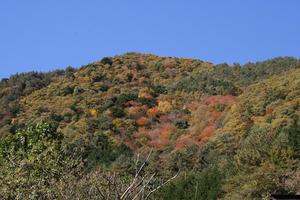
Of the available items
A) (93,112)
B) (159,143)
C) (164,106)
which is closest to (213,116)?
(159,143)

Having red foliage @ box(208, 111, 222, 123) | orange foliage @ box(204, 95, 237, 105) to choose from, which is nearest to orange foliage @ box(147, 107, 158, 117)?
orange foliage @ box(204, 95, 237, 105)

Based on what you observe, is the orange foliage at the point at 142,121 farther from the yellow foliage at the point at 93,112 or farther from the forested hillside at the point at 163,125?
the yellow foliage at the point at 93,112

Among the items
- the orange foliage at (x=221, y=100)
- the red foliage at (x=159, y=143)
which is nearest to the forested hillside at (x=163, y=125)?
the red foliage at (x=159, y=143)

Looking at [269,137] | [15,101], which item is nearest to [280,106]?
[269,137]

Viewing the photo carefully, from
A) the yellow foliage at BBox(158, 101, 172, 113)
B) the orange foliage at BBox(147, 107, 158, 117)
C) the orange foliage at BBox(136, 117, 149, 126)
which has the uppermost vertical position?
the yellow foliage at BBox(158, 101, 172, 113)

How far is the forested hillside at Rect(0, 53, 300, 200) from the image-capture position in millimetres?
36469

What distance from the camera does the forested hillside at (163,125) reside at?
36.5 metres

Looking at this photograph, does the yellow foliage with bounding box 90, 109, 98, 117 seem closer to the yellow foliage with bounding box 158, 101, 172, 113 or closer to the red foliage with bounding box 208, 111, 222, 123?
the yellow foliage with bounding box 158, 101, 172, 113

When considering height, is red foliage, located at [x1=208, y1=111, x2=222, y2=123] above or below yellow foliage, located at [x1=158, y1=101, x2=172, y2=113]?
below

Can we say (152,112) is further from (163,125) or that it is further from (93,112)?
(93,112)

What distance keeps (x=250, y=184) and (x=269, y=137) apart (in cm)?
856

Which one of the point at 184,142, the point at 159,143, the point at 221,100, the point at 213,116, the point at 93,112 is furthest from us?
the point at 93,112

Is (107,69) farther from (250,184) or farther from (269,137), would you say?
(250,184)

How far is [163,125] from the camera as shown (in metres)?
79.3
